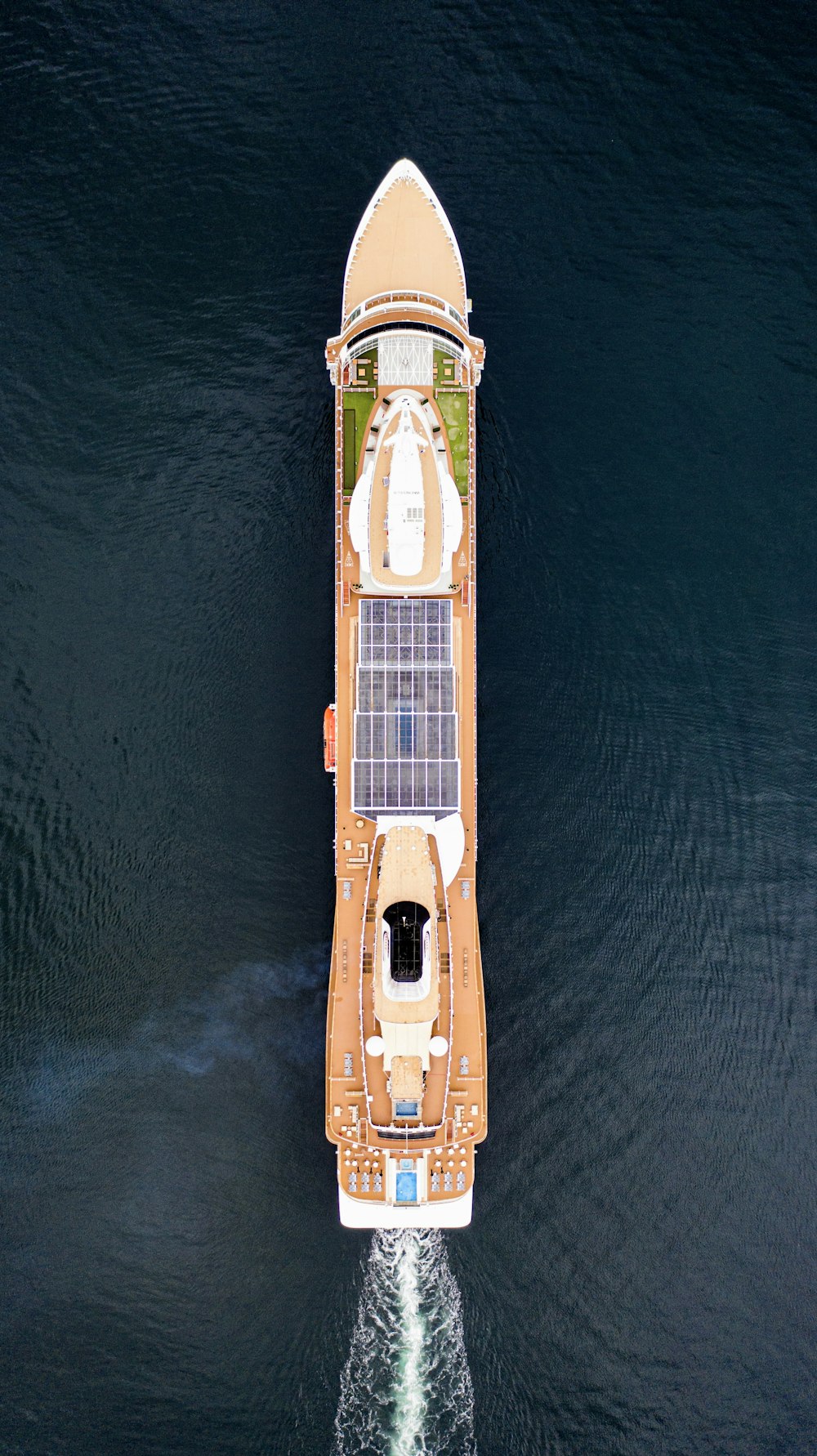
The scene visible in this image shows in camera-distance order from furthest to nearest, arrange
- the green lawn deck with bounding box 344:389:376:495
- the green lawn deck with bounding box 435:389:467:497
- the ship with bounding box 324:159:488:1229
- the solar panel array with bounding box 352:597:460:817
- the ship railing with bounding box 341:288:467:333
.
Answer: the green lawn deck with bounding box 435:389:467:497, the green lawn deck with bounding box 344:389:376:495, the ship railing with bounding box 341:288:467:333, the solar panel array with bounding box 352:597:460:817, the ship with bounding box 324:159:488:1229

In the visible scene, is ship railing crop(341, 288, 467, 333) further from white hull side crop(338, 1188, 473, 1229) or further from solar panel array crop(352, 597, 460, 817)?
white hull side crop(338, 1188, 473, 1229)

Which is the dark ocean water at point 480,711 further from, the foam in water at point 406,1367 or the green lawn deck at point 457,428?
the green lawn deck at point 457,428

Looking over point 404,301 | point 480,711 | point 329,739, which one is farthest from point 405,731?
point 404,301

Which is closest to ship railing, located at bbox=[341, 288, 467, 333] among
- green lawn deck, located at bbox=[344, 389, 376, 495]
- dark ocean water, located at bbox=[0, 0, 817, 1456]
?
green lawn deck, located at bbox=[344, 389, 376, 495]

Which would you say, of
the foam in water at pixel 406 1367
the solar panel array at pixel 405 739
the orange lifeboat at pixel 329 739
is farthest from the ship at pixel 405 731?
the foam in water at pixel 406 1367

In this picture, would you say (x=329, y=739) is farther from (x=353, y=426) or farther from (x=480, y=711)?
(x=353, y=426)
